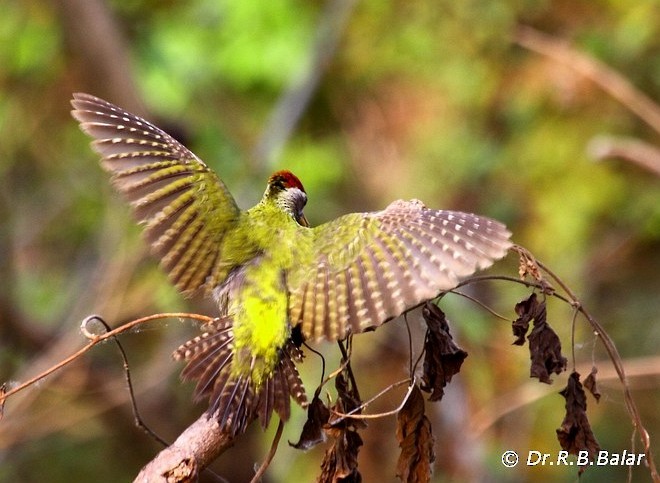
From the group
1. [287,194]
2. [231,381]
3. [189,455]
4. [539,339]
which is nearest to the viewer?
[189,455]

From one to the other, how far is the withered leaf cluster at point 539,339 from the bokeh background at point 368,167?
3443 mm

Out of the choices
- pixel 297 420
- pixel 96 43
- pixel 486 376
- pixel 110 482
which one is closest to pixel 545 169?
pixel 486 376

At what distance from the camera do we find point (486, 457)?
21.6ft

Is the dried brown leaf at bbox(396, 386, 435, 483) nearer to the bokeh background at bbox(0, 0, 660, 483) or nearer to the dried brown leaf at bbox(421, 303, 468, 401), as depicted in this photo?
the dried brown leaf at bbox(421, 303, 468, 401)

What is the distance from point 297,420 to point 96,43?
2.87 meters

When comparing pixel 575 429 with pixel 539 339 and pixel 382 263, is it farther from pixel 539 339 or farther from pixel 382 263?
pixel 382 263

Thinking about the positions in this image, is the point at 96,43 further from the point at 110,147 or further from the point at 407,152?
the point at 110,147

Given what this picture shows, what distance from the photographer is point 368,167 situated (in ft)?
24.8

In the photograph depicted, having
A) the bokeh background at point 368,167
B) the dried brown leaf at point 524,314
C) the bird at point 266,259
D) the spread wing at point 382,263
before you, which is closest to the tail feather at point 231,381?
the bird at point 266,259

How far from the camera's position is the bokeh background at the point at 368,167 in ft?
21.6

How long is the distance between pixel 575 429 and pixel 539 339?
0.23 m

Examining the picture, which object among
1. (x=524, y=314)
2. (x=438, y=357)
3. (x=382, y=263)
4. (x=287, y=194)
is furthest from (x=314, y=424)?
(x=287, y=194)

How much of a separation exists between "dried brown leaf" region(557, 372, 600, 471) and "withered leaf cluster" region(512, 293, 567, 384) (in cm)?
6

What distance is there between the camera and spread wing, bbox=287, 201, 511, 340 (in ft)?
8.79
